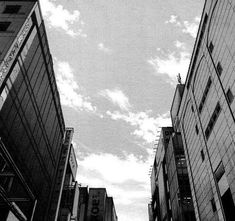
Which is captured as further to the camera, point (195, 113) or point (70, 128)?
point (70, 128)

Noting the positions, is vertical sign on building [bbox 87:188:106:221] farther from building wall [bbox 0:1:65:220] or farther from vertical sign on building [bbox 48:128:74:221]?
building wall [bbox 0:1:65:220]

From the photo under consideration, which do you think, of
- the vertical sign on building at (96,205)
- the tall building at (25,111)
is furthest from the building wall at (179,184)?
the vertical sign on building at (96,205)

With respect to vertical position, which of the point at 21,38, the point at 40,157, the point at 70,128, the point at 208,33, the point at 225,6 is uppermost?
the point at 70,128

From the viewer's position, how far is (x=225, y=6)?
30031mm

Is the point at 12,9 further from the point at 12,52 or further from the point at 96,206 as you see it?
the point at 96,206

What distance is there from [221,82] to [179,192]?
34.9 meters

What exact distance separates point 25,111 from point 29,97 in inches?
76.5

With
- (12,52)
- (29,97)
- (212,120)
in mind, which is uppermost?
(212,120)

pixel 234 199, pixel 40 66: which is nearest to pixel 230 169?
pixel 234 199

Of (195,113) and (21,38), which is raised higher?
(195,113)

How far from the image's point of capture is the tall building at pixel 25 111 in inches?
1000

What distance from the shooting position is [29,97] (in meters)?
31.5

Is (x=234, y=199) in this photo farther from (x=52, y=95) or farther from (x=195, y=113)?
Answer: (x=52, y=95)

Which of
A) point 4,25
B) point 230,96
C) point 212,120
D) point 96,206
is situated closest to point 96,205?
point 96,206
